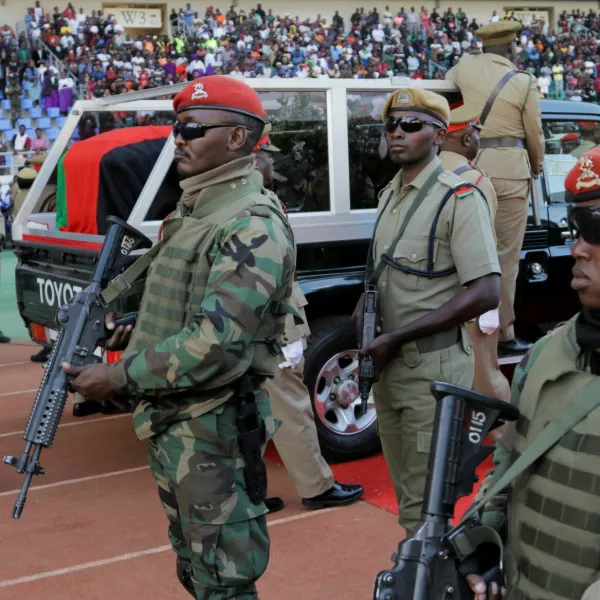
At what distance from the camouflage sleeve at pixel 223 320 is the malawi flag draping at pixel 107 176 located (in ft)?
8.58

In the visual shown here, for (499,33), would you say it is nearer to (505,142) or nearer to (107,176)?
(505,142)

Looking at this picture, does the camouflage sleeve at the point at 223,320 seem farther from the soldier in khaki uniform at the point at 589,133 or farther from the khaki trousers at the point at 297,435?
the soldier in khaki uniform at the point at 589,133

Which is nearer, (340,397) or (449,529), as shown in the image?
(449,529)

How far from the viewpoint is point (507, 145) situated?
5.54 m

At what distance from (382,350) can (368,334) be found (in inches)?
→ 5.2

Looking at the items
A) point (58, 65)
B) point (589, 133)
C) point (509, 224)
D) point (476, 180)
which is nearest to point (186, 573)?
point (476, 180)

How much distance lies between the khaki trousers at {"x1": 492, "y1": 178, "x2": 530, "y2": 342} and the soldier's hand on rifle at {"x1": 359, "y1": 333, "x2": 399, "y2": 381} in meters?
2.37

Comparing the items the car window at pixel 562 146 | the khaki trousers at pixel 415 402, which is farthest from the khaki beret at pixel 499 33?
the khaki trousers at pixel 415 402

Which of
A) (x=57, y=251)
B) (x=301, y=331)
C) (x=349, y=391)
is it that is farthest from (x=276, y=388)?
(x=57, y=251)

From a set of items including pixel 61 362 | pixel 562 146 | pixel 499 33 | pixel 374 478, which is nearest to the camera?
pixel 61 362

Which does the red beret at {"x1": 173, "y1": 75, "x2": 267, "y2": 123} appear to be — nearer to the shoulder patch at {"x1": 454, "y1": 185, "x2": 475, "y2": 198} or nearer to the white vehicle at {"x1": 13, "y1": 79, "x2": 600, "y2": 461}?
the shoulder patch at {"x1": 454, "y1": 185, "x2": 475, "y2": 198}

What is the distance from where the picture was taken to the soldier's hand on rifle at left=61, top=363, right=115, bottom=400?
8.54 feet

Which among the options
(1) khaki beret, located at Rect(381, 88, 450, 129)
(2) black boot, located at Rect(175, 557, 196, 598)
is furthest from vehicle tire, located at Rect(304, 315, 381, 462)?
(2) black boot, located at Rect(175, 557, 196, 598)

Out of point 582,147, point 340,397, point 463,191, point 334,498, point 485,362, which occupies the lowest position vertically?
point 334,498
